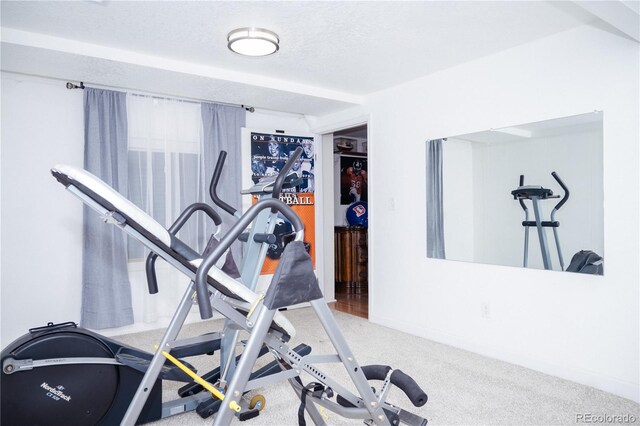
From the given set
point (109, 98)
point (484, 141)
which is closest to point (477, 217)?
point (484, 141)

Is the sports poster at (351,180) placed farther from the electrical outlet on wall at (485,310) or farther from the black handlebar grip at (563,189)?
the black handlebar grip at (563,189)

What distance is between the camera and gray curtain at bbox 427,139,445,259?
3371mm

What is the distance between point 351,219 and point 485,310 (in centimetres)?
299

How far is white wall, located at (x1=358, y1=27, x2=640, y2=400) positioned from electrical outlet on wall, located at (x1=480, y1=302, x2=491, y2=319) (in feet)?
0.06

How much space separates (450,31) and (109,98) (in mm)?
2801

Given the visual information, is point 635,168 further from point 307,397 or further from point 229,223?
point 229,223

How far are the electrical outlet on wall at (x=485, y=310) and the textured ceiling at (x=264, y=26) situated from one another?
1881 millimetres

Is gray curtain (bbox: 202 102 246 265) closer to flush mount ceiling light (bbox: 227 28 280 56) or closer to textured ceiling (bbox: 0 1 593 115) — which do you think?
textured ceiling (bbox: 0 1 593 115)

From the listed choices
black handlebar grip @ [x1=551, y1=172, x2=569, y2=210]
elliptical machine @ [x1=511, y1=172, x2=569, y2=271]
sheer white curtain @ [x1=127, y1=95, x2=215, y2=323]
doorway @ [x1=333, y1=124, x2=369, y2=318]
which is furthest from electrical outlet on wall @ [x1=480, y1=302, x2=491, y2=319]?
sheer white curtain @ [x1=127, y1=95, x2=215, y2=323]

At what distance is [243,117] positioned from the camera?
4.19 m

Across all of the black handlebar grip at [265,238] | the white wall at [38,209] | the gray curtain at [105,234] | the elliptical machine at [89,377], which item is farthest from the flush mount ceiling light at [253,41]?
the white wall at [38,209]

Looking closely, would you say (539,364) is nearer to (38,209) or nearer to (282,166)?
(282,166)

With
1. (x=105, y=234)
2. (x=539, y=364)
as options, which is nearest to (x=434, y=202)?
(x=539, y=364)

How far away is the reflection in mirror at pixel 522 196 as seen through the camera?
2.49m
